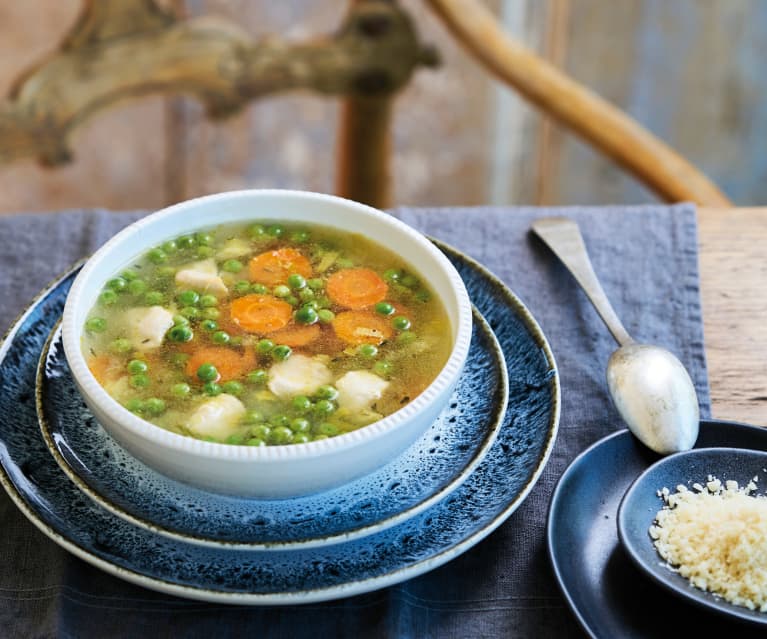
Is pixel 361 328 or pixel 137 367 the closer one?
pixel 137 367

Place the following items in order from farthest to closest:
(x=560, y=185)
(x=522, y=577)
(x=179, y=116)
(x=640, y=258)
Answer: (x=560, y=185) < (x=179, y=116) < (x=640, y=258) < (x=522, y=577)

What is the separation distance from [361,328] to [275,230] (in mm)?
285

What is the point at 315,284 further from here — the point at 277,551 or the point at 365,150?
the point at 365,150

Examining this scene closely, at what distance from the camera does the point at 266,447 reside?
3.76ft

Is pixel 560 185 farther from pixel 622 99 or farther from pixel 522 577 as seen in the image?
pixel 522 577

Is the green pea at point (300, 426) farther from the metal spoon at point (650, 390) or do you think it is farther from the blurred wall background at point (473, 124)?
the blurred wall background at point (473, 124)

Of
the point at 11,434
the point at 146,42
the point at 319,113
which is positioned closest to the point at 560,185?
the point at 319,113

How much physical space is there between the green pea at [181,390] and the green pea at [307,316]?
208 mm

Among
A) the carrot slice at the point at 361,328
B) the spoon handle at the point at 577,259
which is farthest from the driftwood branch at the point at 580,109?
the carrot slice at the point at 361,328

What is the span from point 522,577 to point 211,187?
123 inches

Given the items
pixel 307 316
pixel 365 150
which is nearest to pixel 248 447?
pixel 307 316

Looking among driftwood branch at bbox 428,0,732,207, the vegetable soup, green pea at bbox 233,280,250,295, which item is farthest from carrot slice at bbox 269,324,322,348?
driftwood branch at bbox 428,0,732,207

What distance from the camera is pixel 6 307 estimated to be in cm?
172

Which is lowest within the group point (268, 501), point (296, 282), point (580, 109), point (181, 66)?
point (181, 66)
